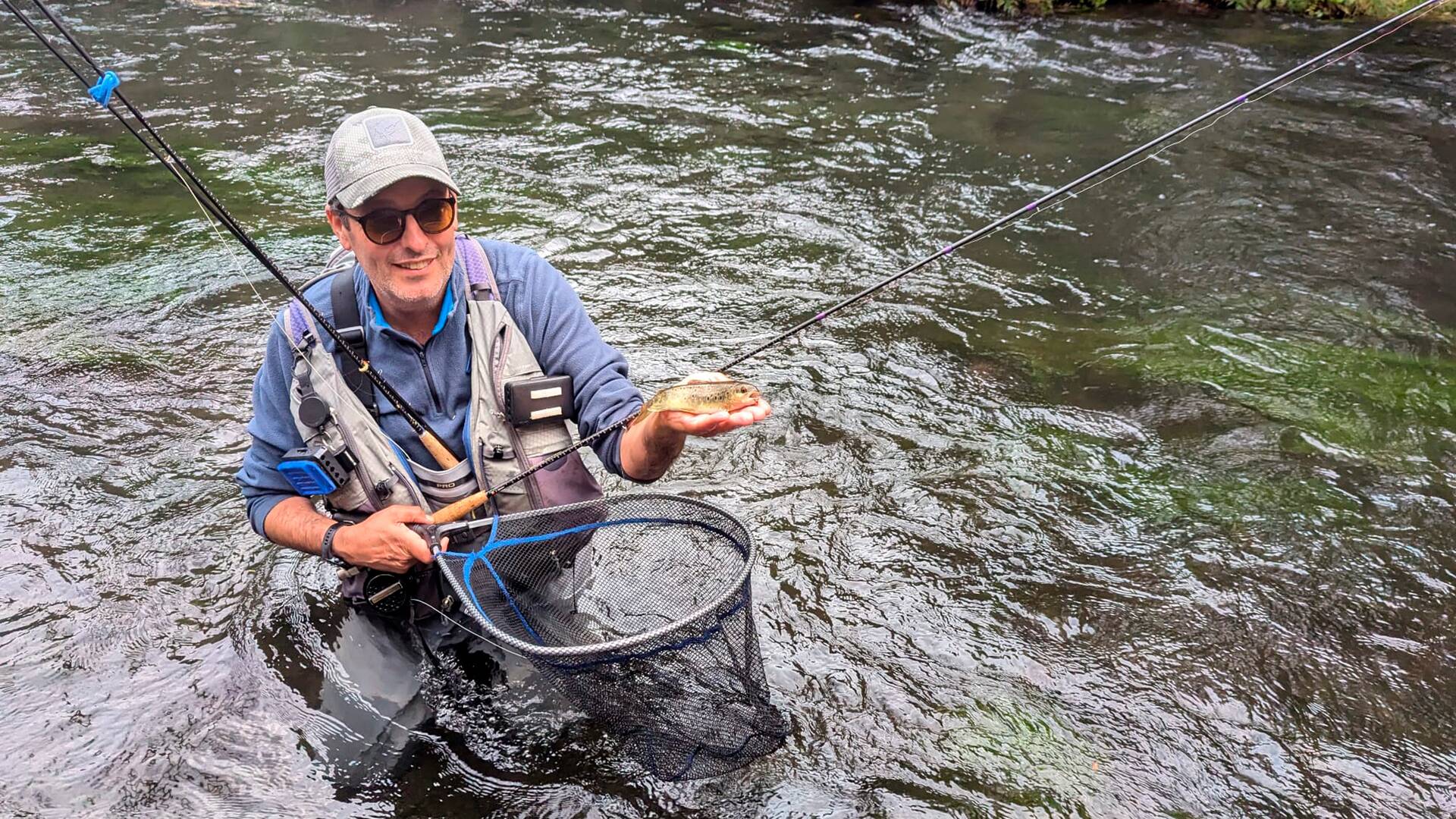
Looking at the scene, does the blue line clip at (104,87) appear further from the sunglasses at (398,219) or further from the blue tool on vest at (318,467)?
the blue tool on vest at (318,467)

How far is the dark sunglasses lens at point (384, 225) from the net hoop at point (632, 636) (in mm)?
902

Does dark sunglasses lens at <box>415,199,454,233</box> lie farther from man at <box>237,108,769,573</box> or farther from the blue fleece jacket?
the blue fleece jacket

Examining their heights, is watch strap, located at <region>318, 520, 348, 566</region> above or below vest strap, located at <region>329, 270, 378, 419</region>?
below

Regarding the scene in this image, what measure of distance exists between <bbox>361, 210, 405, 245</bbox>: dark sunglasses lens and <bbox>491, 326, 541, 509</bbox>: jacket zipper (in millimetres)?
428

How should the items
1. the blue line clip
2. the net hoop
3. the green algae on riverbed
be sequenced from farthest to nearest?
1. the green algae on riverbed
2. the blue line clip
3. the net hoop

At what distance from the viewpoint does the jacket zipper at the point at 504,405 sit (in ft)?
10.2

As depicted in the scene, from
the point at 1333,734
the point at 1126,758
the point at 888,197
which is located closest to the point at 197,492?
the point at 1126,758

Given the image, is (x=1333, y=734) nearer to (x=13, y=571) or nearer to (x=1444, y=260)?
(x=1444, y=260)

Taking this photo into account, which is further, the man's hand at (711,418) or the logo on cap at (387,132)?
the logo on cap at (387,132)

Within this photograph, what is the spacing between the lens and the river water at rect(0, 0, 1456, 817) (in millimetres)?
3393

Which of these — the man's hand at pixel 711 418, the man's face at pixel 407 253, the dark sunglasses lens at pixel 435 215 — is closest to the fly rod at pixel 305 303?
the man's face at pixel 407 253

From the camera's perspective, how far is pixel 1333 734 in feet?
11.1

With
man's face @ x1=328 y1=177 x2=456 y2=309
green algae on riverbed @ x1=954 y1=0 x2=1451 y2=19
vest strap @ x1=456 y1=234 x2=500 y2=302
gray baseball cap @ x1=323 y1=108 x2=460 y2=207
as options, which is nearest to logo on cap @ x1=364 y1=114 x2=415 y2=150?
gray baseball cap @ x1=323 y1=108 x2=460 y2=207

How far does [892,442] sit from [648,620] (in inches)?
80.1
